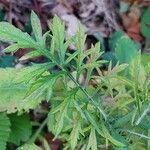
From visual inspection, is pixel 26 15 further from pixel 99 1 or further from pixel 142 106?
pixel 142 106

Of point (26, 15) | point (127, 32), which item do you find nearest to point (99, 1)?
point (127, 32)

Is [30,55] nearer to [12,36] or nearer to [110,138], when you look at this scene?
[12,36]

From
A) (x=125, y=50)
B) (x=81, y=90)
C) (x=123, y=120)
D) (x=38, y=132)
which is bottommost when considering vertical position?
(x=38, y=132)

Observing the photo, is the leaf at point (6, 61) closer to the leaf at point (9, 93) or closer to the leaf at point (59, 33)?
the leaf at point (9, 93)

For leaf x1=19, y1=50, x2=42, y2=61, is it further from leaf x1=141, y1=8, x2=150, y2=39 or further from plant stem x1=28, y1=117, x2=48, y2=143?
leaf x1=141, y1=8, x2=150, y2=39

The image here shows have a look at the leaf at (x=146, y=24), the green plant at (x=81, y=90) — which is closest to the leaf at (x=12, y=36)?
the green plant at (x=81, y=90)

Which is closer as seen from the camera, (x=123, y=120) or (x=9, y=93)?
(x=123, y=120)

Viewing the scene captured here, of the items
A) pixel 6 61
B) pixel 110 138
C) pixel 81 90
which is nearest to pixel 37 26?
pixel 81 90
